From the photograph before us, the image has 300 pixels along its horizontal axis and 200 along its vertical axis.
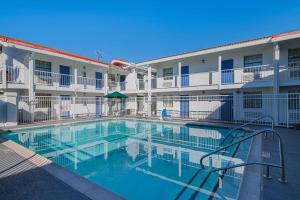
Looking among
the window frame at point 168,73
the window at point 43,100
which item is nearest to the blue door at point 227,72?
the window frame at point 168,73

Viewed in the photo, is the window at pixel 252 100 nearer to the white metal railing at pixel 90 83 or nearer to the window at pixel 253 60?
the window at pixel 253 60

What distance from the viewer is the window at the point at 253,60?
14.7 m

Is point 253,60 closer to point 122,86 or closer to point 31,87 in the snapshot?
point 122,86

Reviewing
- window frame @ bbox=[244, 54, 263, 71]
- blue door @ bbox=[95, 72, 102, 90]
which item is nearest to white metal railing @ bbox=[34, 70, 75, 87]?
blue door @ bbox=[95, 72, 102, 90]

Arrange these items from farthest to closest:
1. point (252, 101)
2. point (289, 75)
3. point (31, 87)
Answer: point (252, 101) → point (31, 87) → point (289, 75)

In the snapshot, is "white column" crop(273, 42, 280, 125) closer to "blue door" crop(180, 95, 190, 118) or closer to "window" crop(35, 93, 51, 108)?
"blue door" crop(180, 95, 190, 118)

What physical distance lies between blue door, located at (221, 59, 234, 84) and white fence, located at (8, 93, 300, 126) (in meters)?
1.41

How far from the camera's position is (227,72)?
51.5 feet

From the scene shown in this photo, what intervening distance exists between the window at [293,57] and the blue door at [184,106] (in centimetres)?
888

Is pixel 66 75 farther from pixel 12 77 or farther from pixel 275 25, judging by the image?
pixel 275 25

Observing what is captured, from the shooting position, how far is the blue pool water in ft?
15.4

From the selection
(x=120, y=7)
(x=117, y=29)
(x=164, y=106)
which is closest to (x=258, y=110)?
(x=164, y=106)

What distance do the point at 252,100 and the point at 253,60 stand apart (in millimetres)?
3446

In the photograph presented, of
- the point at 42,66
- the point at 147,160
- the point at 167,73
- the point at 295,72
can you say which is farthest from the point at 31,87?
the point at 295,72
